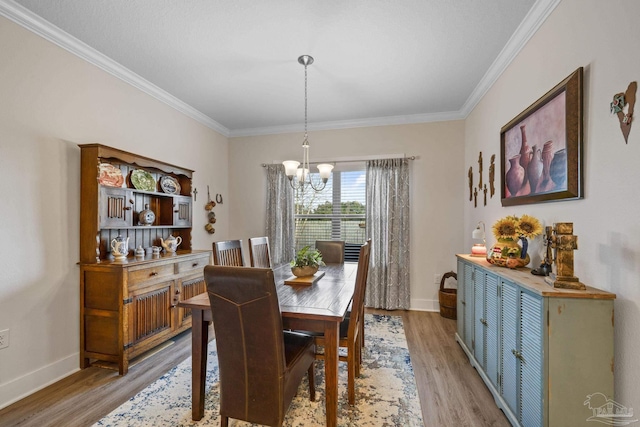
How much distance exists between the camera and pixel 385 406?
6.37 ft

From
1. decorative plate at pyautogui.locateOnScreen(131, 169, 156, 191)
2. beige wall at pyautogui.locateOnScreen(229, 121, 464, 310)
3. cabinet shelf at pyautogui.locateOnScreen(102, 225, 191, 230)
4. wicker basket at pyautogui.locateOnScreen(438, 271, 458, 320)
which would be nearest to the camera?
cabinet shelf at pyautogui.locateOnScreen(102, 225, 191, 230)

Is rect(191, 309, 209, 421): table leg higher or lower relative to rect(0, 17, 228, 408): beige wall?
lower

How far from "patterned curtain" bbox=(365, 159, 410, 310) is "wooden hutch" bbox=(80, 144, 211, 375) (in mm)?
2407

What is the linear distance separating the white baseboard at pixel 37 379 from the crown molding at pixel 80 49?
253cm

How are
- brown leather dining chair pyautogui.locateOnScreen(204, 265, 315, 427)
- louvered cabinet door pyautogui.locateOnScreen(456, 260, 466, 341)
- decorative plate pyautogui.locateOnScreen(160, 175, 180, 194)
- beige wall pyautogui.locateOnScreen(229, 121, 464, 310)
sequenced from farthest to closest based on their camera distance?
beige wall pyautogui.locateOnScreen(229, 121, 464, 310), decorative plate pyautogui.locateOnScreen(160, 175, 180, 194), louvered cabinet door pyautogui.locateOnScreen(456, 260, 466, 341), brown leather dining chair pyautogui.locateOnScreen(204, 265, 315, 427)

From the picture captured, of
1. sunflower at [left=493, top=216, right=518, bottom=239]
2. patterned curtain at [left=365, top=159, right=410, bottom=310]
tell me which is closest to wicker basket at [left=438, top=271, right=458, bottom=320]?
patterned curtain at [left=365, top=159, right=410, bottom=310]

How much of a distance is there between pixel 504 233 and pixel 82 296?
3414mm

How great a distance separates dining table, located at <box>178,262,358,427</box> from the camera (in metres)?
1.63

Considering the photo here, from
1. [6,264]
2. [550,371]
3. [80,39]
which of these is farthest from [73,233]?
[550,371]

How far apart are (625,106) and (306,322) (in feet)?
6.20

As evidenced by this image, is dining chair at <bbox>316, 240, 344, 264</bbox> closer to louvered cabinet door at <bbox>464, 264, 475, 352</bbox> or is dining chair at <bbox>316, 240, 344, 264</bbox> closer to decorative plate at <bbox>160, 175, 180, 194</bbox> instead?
louvered cabinet door at <bbox>464, 264, 475, 352</bbox>

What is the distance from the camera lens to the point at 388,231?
399 centimetres

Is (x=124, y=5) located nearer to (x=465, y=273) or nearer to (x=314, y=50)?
(x=314, y=50)

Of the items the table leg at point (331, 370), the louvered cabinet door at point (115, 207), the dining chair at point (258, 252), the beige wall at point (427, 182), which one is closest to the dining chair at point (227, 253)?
→ the dining chair at point (258, 252)
